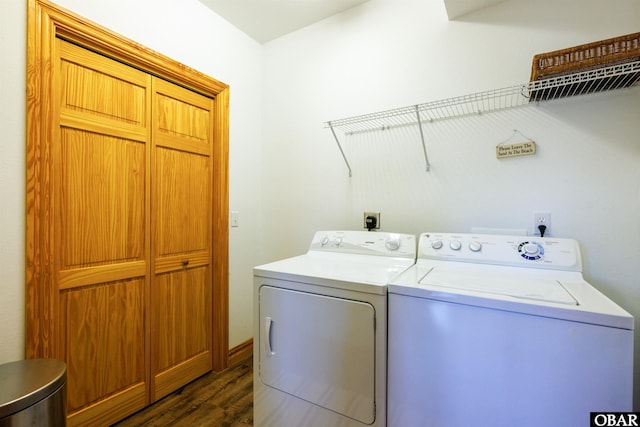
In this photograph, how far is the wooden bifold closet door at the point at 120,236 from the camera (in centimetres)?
136

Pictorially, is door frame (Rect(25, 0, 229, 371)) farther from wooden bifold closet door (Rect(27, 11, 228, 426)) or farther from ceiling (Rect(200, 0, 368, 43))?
ceiling (Rect(200, 0, 368, 43))

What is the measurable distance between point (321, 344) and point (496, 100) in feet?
5.16

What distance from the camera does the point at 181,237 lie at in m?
1.95

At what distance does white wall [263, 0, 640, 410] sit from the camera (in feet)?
4.47

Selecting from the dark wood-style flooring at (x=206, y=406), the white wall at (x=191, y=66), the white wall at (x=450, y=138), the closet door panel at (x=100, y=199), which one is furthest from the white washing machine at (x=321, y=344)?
the white wall at (x=191, y=66)

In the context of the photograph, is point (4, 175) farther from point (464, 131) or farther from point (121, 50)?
point (464, 131)

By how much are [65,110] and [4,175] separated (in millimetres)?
404

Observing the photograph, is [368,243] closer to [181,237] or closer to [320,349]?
[320,349]

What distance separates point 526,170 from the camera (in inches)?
59.9

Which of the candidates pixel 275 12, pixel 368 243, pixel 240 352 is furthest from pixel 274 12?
pixel 240 352

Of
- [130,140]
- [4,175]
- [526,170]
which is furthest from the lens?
[130,140]

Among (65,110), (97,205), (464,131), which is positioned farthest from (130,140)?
(464,131)

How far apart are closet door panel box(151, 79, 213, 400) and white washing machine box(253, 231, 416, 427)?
2.75 feet

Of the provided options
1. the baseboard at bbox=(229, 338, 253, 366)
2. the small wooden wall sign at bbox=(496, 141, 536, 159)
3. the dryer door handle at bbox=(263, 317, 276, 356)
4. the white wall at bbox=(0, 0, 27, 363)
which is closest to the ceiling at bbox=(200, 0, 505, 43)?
the white wall at bbox=(0, 0, 27, 363)
